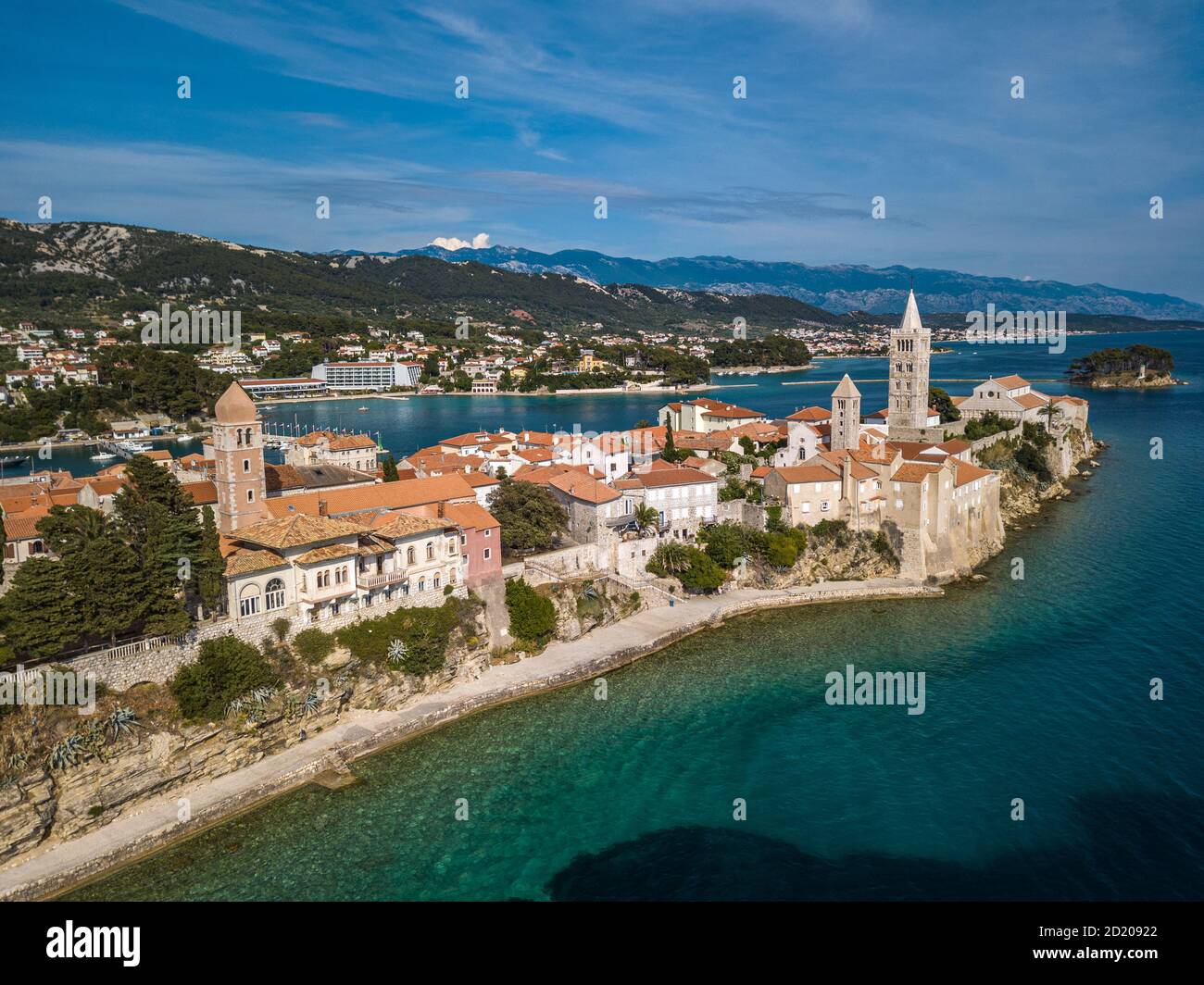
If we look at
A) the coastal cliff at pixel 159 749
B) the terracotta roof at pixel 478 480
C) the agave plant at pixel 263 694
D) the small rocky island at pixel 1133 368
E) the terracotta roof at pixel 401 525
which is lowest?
the coastal cliff at pixel 159 749

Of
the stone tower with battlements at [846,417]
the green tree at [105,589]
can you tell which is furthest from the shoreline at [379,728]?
the stone tower with battlements at [846,417]

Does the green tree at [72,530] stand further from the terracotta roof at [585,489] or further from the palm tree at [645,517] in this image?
Answer: the palm tree at [645,517]

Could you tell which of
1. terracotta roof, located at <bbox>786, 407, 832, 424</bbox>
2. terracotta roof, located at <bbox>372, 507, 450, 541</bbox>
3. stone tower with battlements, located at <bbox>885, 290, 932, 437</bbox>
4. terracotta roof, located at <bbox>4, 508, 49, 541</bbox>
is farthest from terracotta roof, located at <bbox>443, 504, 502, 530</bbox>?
stone tower with battlements, located at <bbox>885, 290, 932, 437</bbox>

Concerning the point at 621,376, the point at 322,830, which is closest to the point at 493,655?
the point at 322,830

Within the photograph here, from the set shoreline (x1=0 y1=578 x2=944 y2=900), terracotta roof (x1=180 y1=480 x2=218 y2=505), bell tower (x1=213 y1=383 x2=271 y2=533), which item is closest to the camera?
shoreline (x1=0 y1=578 x2=944 y2=900)

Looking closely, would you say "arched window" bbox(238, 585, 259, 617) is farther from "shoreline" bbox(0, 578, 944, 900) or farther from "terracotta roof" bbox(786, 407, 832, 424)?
"terracotta roof" bbox(786, 407, 832, 424)
